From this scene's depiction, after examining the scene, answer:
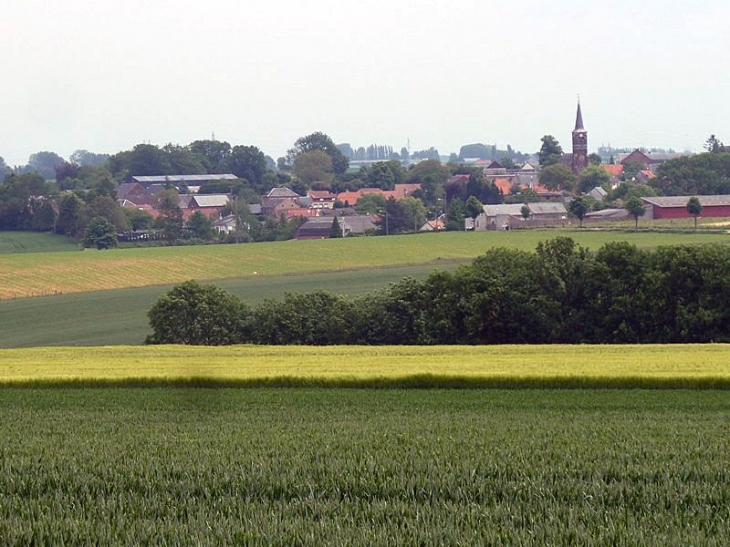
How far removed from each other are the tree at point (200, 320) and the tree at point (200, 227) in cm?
6844

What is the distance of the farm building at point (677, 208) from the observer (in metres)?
119

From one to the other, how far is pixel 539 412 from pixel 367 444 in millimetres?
6371

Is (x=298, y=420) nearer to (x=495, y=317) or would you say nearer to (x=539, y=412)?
(x=539, y=412)

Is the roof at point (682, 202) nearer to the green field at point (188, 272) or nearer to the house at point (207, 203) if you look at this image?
the green field at point (188, 272)

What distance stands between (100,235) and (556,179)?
95.3 meters

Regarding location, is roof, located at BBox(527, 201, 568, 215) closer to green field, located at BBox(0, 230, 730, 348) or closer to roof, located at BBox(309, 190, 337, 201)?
green field, located at BBox(0, 230, 730, 348)

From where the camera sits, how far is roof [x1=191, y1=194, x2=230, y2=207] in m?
175

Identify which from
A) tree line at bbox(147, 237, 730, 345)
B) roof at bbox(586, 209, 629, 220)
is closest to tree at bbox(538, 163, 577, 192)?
roof at bbox(586, 209, 629, 220)

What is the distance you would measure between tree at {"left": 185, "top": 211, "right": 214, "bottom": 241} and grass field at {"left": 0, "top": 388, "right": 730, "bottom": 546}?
105 metres

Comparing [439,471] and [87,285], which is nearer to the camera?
[439,471]

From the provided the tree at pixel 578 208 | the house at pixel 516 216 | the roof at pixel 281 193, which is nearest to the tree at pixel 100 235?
the house at pixel 516 216

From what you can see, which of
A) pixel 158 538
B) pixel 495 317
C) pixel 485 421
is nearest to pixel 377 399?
pixel 485 421

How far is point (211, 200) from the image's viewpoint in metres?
178

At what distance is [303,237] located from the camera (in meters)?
128
